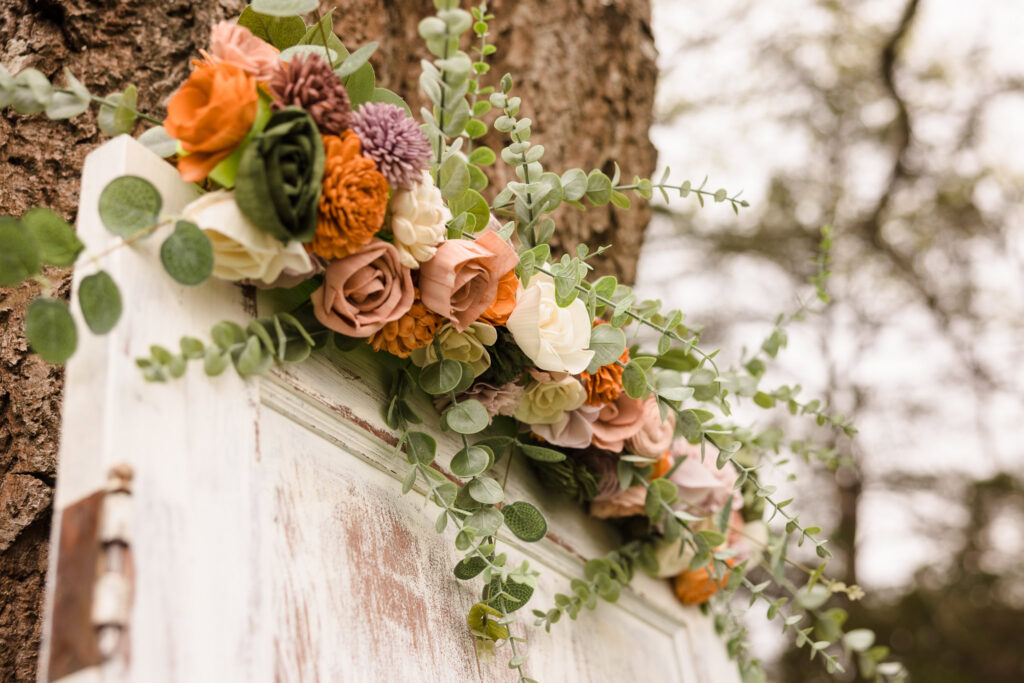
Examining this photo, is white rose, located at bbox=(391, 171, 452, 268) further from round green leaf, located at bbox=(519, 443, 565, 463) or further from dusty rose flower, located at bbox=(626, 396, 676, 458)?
dusty rose flower, located at bbox=(626, 396, 676, 458)

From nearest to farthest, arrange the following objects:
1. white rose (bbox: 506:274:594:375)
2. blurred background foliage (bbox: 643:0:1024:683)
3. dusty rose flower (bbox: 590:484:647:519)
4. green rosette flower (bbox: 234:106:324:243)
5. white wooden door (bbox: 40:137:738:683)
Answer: white wooden door (bbox: 40:137:738:683) → green rosette flower (bbox: 234:106:324:243) → white rose (bbox: 506:274:594:375) → dusty rose flower (bbox: 590:484:647:519) → blurred background foliage (bbox: 643:0:1024:683)

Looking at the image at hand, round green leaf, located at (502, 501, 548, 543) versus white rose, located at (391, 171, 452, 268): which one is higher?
white rose, located at (391, 171, 452, 268)

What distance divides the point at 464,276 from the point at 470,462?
179 millimetres

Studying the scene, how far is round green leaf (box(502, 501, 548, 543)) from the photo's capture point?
0.87 m

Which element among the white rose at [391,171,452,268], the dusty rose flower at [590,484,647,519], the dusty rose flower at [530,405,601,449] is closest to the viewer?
the white rose at [391,171,452,268]

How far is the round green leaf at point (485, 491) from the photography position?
2.61 ft

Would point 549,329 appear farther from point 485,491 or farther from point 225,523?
point 225,523

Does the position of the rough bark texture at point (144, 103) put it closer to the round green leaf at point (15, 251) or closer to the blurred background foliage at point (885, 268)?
the round green leaf at point (15, 251)

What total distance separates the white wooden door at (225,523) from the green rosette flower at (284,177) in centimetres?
7

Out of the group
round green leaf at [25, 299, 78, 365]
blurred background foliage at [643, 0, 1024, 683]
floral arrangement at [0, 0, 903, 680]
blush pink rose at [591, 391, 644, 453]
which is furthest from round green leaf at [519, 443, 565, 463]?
blurred background foliage at [643, 0, 1024, 683]

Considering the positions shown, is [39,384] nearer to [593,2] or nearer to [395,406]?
[395,406]

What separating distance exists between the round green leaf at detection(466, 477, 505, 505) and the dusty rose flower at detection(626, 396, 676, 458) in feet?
0.95

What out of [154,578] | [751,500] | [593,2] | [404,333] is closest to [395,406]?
[404,333]

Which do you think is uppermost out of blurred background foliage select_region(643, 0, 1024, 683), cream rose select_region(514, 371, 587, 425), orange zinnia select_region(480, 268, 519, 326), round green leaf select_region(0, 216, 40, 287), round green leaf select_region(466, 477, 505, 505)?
blurred background foliage select_region(643, 0, 1024, 683)
